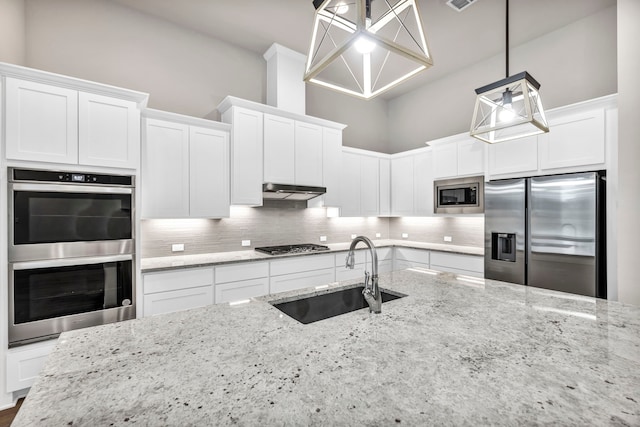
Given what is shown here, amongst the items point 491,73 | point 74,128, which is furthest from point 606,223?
point 74,128

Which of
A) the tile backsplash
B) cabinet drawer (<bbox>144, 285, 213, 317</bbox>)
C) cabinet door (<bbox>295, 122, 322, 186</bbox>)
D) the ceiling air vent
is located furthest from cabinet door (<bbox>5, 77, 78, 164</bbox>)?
the ceiling air vent

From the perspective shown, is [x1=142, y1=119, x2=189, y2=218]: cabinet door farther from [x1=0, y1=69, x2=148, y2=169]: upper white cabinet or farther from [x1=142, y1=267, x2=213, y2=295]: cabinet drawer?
[x1=142, y1=267, x2=213, y2=295]: cabinet drawer

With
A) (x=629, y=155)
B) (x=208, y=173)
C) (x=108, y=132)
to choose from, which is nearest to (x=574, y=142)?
(x=629, y=155)

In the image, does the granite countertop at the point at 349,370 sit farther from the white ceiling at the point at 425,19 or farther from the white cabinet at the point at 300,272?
the white ceiling at the point at 425,19

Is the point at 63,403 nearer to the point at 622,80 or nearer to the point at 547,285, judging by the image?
the point at 547,285

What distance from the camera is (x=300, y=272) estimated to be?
11.3 ft

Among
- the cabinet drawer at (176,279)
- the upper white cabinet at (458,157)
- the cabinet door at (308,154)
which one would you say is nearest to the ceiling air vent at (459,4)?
the upper white cabinet at (458,157)

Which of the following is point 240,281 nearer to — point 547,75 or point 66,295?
point 66,295

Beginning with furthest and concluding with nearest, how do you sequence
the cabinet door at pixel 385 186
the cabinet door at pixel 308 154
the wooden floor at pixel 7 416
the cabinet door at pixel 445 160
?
the cabinet door at pixel 385 186 < the cabinet door at pixel 445 160 < the cabinet door at pixel 308 154 < the wooden floor at pixel 7 416

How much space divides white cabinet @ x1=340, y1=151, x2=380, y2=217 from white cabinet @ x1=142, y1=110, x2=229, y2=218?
5.96 feet

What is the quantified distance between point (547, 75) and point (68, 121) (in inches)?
194

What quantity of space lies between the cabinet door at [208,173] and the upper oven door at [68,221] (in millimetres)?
704

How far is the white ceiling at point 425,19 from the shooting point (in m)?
2.90

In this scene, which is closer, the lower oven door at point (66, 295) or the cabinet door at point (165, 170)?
the lower oven door at point (66, 295)
